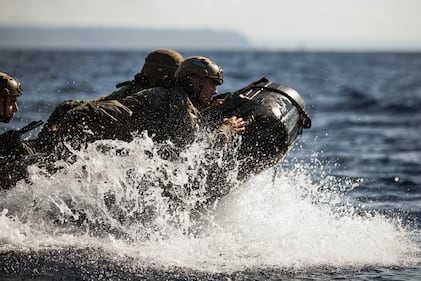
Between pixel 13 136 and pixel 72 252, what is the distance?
1.56 meters

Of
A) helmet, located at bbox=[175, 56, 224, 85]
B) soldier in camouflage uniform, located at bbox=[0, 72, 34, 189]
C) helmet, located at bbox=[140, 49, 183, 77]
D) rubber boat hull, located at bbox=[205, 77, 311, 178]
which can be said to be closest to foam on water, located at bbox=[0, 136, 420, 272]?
soldier in camouflage uniform, located at bbox=[0, 72, 34, 189]

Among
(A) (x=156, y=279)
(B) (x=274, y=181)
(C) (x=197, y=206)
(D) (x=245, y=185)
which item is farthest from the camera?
(B) (x=274, y=181)

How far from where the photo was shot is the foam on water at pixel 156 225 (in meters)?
7.86

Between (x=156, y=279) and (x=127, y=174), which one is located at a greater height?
(x=127, y=174)

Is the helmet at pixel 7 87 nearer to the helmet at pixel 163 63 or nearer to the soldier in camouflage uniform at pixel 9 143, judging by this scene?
the soldier in camouflage uniform at pixel 9 143

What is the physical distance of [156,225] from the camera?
28.2ft

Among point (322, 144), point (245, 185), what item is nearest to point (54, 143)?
point (245, 185)

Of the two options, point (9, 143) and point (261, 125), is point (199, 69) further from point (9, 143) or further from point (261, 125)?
point (9, 143)

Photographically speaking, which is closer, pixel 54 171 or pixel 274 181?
pixel 54 171

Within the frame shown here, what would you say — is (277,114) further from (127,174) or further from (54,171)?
(54,171)

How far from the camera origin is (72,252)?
7637mm

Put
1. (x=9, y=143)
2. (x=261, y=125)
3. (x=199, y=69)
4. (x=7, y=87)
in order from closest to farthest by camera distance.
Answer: (x=7, y=87), (x=9, y=143), (x=199, y=69), (x=261, y=125)

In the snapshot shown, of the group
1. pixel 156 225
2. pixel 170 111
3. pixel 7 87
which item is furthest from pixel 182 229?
pixel 7 87

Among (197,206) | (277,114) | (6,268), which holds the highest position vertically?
(277,114)
